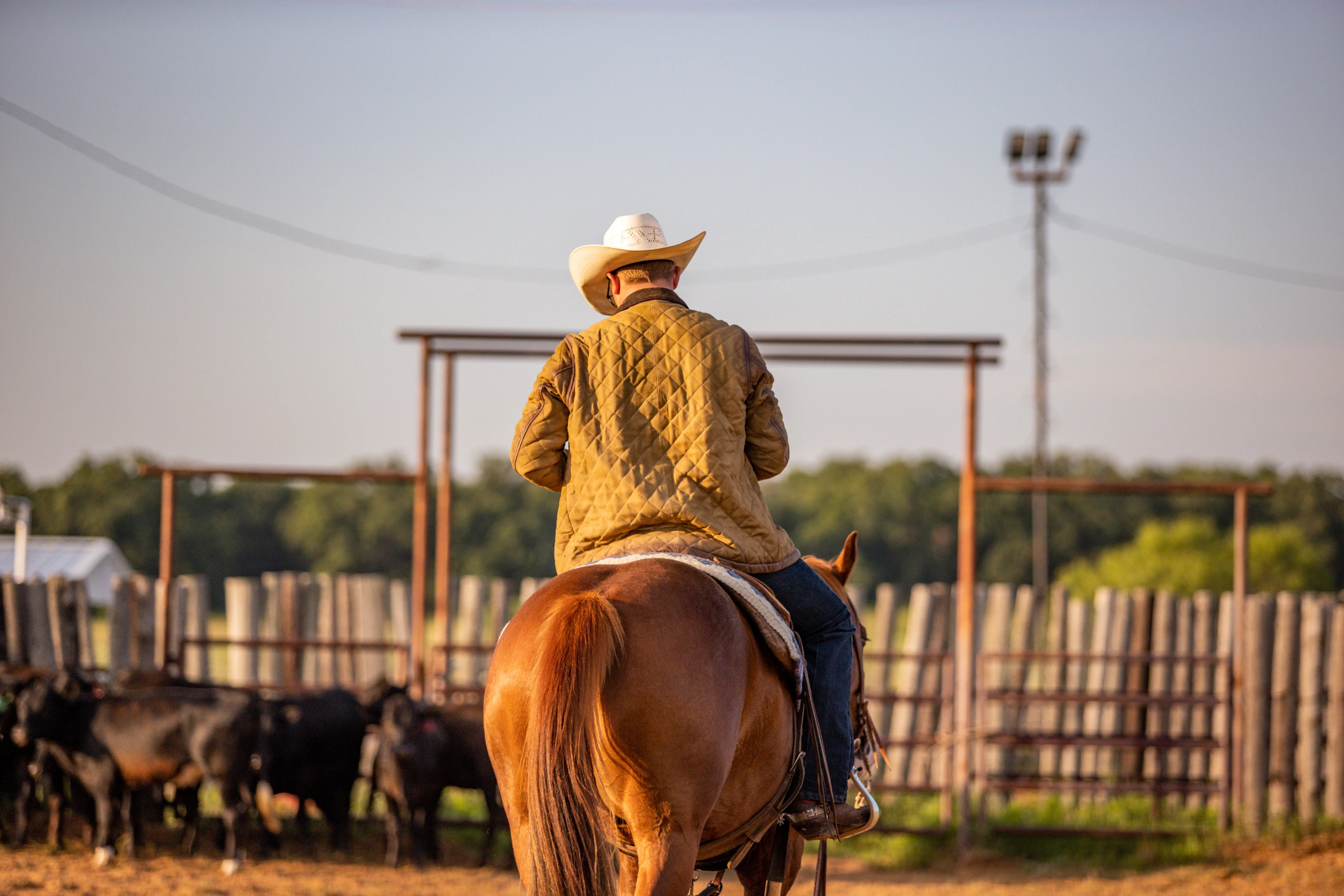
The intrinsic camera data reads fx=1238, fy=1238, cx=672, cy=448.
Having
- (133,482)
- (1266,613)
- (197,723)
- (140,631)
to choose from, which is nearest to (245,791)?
(197,723)

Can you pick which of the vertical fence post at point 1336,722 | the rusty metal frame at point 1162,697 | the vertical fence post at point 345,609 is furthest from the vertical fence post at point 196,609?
the vertical fence post at point 1336,722

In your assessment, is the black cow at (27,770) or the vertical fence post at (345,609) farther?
the vertical fence post at (345,609)

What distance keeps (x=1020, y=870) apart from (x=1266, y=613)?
2.85 meters

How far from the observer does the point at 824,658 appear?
12.9 feet

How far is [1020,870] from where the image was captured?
8.77 metres

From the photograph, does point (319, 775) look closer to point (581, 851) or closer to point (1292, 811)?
point (581, 851)

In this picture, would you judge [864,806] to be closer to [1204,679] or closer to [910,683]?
[910,683]

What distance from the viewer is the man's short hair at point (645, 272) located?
13.0 feet

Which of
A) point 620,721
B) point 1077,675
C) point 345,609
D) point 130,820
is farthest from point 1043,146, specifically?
point 620,721

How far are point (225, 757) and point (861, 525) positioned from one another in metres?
57.8

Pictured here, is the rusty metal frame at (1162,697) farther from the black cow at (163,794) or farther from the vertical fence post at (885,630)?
the black cow at (163,794)

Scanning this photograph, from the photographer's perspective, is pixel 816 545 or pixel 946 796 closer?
pixel 946 796

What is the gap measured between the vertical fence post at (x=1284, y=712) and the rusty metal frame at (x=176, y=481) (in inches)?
265

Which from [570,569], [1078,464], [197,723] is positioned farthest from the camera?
[1078,464]
